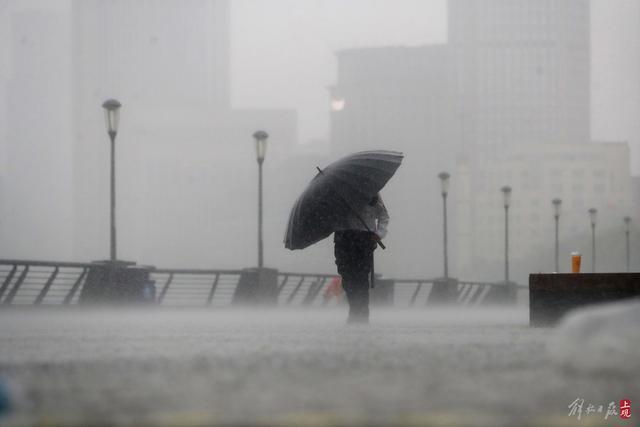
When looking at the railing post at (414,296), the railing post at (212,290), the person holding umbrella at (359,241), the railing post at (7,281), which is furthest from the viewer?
the railing post at (414,296)

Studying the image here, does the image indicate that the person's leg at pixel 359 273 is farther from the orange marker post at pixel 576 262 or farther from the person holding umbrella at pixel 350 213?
the orange marker post at pixel 576 262

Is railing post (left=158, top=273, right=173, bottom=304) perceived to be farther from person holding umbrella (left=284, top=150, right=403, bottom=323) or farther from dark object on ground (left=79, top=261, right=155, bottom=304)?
person holding umbrella (left=284, top=150, right=403, bottom=323)

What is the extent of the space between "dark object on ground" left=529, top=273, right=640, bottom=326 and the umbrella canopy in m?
1.94

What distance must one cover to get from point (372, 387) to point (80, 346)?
4.62m

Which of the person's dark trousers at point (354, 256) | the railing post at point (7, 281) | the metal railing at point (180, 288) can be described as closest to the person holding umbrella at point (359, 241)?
the person's dark trousers at point (354, 256)

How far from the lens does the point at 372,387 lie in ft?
16.7

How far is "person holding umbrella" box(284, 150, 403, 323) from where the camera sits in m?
13.0

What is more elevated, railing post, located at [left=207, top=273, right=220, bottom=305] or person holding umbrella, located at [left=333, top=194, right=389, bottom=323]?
person holding umbrella, located at [left=333, top=194, right=389, bottom=323]

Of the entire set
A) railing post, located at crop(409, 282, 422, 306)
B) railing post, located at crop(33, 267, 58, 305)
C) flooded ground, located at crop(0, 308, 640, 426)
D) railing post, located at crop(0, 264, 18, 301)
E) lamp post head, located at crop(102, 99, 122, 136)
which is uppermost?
lamp post head, located at crop(102, 99, 122, 136)

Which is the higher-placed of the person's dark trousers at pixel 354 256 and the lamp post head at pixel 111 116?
the lamp post head at pixel 111 116

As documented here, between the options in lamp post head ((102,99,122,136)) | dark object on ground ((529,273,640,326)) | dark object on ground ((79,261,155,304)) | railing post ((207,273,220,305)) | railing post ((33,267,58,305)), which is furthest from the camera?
railing post ((207,273,220,305))

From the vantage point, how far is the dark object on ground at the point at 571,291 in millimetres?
12367

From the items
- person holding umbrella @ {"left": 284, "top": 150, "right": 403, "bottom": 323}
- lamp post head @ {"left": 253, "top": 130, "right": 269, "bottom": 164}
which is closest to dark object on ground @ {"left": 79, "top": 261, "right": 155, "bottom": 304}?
lamp post head @ {"left": 253, "top": 130, "right": 269, "bottom": 164}

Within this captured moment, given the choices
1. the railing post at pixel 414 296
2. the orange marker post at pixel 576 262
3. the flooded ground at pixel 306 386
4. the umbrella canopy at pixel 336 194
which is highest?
the umbrella canopy at pixel 336 194
